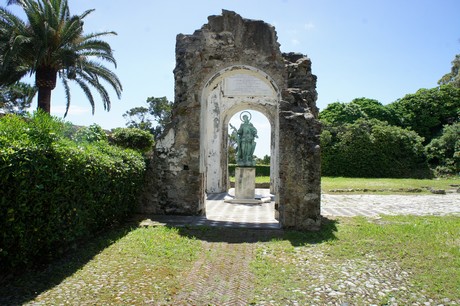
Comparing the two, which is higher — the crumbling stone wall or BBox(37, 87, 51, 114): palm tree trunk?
BBox(37, 87, 51, 114): palm tree trunk

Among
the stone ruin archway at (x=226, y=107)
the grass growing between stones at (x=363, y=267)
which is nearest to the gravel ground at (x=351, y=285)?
the grass growing between stones at (x=363, y=267)

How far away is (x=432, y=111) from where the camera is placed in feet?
98.5

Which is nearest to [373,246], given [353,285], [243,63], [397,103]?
[353,285]

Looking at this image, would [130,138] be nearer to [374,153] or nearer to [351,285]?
[351,285]

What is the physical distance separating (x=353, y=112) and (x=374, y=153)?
812 cm

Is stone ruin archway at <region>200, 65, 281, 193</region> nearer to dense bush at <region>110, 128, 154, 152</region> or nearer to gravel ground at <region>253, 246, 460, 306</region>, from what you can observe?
dense bush at <region>110, 128, 154, 152</region>

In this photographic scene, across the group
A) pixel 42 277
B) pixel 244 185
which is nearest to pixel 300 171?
pixel 42 277

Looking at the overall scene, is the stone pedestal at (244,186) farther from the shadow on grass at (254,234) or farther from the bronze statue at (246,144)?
the shadow on grass at (254,234)

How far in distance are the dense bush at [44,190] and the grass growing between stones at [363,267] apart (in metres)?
2.59

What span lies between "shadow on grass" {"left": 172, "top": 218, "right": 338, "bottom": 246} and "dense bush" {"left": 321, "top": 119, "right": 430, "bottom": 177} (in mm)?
18944

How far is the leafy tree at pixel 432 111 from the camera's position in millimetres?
29469

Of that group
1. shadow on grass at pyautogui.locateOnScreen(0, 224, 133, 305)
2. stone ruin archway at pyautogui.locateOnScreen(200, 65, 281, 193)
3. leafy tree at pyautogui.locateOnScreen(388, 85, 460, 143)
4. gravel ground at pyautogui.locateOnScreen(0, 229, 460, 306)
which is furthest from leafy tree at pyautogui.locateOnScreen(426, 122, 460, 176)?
shadow on grass at pyautogui.locateOnScreen(0, 224, 133, 305)

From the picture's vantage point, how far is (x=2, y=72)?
40.2 ft

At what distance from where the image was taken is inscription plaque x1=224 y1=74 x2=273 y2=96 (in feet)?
51.1
